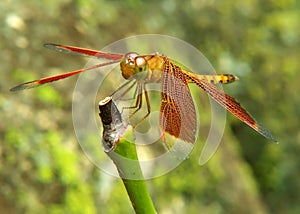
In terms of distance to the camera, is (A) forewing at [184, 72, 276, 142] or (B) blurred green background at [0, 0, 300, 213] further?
(B) blurred green background at [0, 0, 300, 213]

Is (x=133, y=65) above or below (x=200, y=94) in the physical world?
below

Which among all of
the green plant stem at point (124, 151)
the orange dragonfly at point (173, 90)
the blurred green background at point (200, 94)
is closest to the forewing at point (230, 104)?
the orange dragonfly at point (173, 90)

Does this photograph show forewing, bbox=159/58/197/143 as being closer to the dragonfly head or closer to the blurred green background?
A: the dragonfly head

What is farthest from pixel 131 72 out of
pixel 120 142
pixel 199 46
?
pixel 199 46

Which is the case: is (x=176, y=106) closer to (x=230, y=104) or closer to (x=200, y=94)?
(x=230, y=104)

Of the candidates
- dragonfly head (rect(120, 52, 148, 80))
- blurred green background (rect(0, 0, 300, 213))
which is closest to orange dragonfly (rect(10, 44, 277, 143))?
dragonfly head (rect(120, 52, 148, 80))

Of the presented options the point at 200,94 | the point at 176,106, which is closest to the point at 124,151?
the point at 176,106
